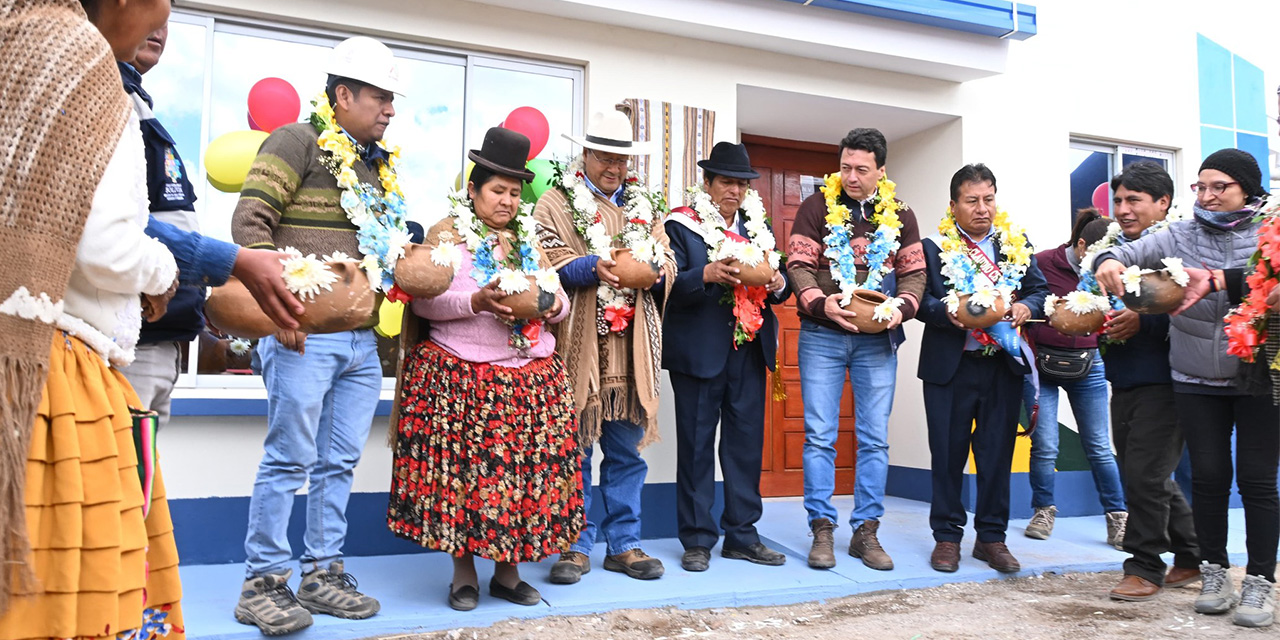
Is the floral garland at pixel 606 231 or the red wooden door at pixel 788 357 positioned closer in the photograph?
the floral garland at pixel 606 231

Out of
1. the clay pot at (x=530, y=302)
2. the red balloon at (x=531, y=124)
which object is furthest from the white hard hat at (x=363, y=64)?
the red balloon at (x=531, y=124)

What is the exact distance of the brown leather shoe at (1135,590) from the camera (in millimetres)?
4738

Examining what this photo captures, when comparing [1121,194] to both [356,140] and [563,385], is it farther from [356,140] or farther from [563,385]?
[356,140]

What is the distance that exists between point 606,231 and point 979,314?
206 cm

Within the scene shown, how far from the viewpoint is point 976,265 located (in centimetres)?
532

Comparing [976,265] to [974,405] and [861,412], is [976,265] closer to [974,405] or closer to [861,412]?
[974,405]

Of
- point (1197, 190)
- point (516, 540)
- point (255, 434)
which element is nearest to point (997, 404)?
point (1197, 190)

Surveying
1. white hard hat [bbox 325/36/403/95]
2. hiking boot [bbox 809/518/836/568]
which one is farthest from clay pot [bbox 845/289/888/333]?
white hard hat [bbox 325/36/403/95]

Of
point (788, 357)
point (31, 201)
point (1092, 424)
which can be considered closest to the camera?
point (31, 201)

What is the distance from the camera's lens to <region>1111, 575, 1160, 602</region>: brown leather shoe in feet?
15.5

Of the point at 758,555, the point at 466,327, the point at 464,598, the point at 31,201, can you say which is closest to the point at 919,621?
the point at 758,555

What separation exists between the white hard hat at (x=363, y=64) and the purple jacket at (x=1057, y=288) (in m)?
4.45

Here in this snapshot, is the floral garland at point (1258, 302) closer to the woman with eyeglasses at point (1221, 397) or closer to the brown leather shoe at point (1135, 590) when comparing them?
the woman with eyeglasses at point (1221, 397)

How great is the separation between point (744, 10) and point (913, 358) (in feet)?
10.0
